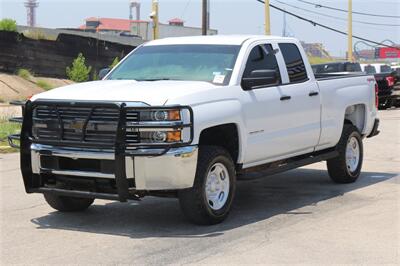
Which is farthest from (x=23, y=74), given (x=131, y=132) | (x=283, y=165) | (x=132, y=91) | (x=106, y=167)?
(x=131, y=132)

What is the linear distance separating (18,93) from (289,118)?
67.6 ft

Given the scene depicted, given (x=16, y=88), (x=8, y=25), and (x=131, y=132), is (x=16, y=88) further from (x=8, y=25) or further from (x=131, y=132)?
(x=131, y=132)

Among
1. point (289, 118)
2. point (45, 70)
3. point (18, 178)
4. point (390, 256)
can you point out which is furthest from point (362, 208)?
point (45, 70)

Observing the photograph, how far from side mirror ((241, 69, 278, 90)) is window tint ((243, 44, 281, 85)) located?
198mm

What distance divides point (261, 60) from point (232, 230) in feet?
7.36

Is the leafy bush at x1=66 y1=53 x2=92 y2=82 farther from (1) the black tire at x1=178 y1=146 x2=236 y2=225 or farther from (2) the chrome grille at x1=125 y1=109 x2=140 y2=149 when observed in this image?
(2) the chrome grille at x1=125 y1=109 x2=140 y2=149

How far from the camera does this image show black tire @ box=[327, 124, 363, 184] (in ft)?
32.1

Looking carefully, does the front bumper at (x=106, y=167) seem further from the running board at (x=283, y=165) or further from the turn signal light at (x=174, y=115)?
the running board at (x=283, y=165)

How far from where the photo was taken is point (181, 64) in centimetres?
809

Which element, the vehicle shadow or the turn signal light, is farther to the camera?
the vehicle shadow

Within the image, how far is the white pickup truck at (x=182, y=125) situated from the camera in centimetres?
669

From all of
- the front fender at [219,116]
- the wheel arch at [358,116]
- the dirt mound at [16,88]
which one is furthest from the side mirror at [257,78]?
the dirt mound at [16,88]

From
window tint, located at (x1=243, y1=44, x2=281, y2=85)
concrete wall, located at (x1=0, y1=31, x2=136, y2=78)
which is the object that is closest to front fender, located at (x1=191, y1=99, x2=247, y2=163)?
window tint, located at (x1=243, y1=44, x2=281, y2=85)

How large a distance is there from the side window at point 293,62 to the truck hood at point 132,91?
167 centimetres
